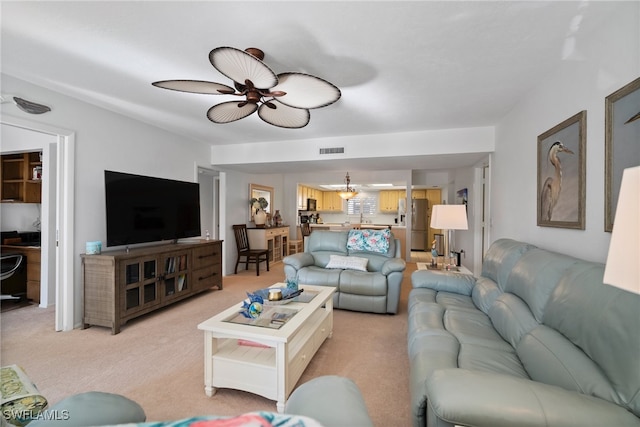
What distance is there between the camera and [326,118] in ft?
11.5

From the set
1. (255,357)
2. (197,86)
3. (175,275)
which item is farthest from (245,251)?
(197,86)

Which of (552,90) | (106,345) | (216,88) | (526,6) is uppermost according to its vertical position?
(526,6)

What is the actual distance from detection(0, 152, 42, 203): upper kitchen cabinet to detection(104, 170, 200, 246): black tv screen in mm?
1851

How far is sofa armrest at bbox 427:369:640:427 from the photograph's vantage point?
84cm

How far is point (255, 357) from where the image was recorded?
6.18 feet

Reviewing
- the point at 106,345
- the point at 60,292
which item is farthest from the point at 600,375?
the point at 60,292

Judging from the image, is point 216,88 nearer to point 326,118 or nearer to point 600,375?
point 326,118

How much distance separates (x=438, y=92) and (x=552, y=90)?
88 cm

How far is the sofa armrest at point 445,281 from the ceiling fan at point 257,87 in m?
1.93

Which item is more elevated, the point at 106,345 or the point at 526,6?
the point at 526,6

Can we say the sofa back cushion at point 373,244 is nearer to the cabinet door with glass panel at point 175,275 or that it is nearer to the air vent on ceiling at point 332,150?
the air vent on ceiling at point 332,150

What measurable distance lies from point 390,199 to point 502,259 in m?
7.29

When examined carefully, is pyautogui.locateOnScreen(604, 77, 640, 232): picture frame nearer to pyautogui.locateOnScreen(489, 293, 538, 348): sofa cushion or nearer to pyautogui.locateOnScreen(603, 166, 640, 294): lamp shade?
pyautogui.locateOnScreen(489, 293, 538, 348): sofa cushion

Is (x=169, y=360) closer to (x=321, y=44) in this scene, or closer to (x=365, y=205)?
(x=321, y=44)
